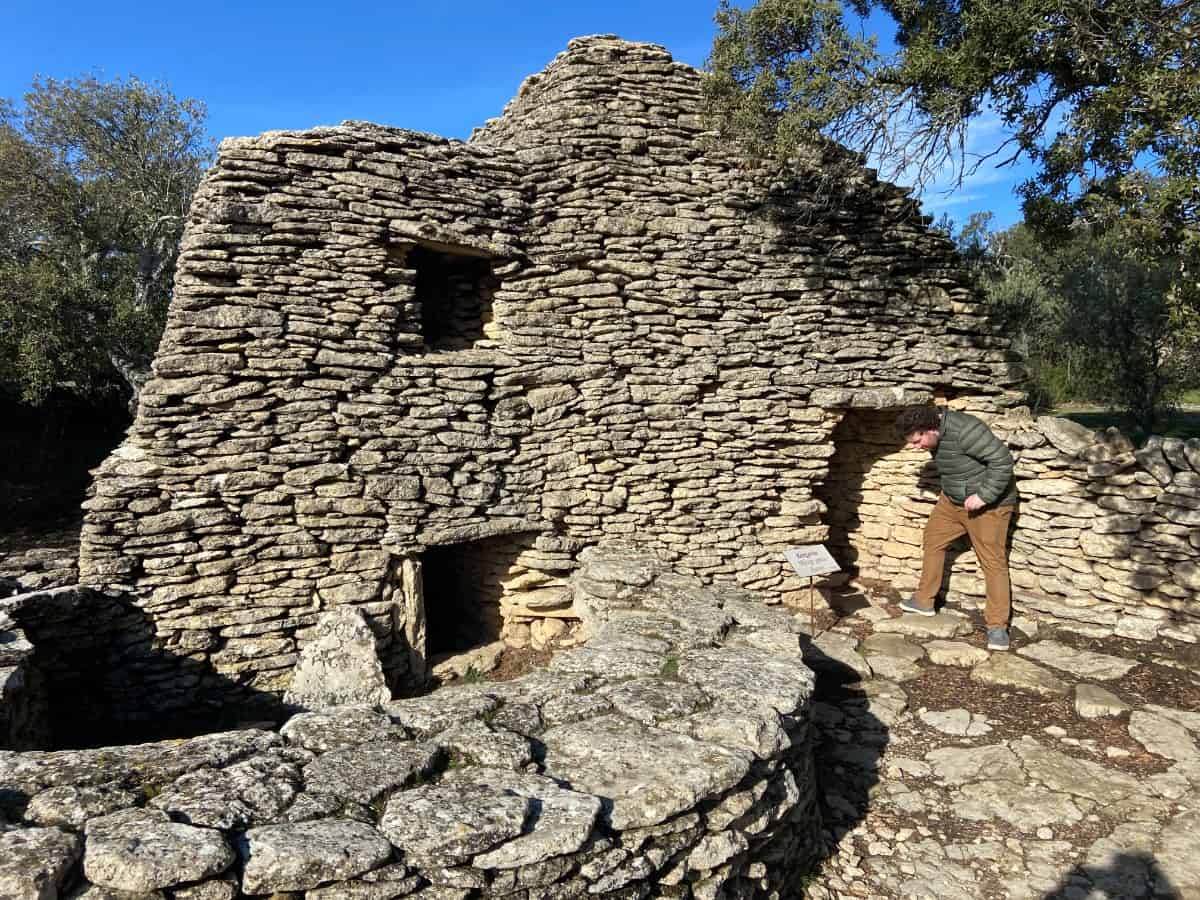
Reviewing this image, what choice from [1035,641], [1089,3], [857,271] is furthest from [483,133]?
[1035,641]

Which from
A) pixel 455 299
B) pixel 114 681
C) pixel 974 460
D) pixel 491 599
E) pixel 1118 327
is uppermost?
pixel 1118 327

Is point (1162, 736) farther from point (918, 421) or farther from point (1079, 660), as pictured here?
point (918, 421)

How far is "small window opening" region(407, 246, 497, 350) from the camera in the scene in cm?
720

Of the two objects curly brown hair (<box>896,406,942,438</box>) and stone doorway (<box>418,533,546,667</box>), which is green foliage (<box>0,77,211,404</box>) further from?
curly brown hair (<box>896,406,942,438</box>)

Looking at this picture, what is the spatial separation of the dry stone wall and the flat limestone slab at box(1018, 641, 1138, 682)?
0.47 metres

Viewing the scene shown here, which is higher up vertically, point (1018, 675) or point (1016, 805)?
point (1018, 675)

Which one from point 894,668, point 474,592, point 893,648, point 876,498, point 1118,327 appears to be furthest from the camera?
point 1118,327

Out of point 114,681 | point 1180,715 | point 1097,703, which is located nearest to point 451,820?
point 114,681

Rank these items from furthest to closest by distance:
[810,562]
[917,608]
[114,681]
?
1. [917,608]
2. [810,562]
3. [114,681]

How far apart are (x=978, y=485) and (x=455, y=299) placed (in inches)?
217

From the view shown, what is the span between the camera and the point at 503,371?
22.2 feet

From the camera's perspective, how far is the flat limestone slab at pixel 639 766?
2.96 m

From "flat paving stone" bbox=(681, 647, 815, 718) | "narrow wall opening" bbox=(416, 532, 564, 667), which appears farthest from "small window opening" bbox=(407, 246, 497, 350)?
"flat paving stone" bbox=(681, 647, 815, 718)

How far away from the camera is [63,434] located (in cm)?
1301
